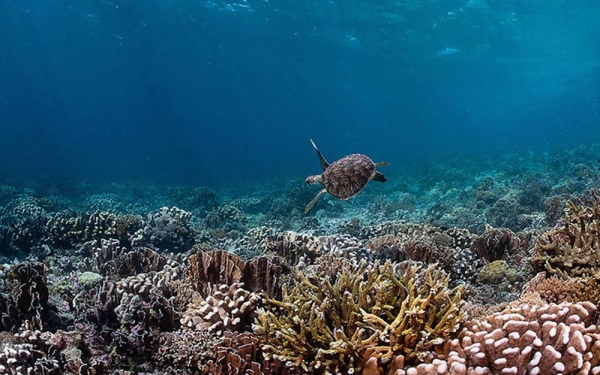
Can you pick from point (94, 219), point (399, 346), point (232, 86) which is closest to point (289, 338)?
point (399, 346)

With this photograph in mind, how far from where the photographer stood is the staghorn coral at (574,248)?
15.4 ft

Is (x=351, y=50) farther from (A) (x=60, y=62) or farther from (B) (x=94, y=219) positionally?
(A) (x=60, y=62)

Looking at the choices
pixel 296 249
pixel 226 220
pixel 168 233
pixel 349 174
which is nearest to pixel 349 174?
pixel 349 174

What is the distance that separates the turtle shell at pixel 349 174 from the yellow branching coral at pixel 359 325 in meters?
3.22

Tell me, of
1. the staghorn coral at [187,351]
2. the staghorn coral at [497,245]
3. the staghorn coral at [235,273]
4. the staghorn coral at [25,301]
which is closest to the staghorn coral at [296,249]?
the staghorn coral at [235,273]

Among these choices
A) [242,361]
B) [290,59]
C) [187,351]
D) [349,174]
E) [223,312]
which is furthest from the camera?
[290,59]

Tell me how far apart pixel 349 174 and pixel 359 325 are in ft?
12.9

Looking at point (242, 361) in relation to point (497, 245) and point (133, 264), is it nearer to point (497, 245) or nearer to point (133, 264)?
point (133, 264)

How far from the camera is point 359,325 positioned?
132 inches

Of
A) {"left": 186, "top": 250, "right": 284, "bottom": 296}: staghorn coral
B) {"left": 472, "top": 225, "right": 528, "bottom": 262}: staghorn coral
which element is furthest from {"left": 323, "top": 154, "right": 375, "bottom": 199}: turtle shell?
{"left": 472, "top": 225, "right": 528, "bottom": 262}: staghorn coral

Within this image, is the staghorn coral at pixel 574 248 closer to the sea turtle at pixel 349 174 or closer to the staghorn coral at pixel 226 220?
the sea turtle at pixel 349 174

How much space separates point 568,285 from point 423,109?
130 metres

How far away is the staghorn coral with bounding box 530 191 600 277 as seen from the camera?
4681 mm

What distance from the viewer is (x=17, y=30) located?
164 ft
